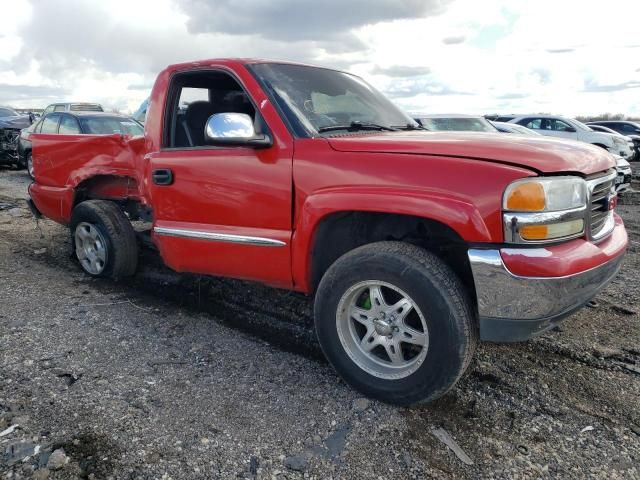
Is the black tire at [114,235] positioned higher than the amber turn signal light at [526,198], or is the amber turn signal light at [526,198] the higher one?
the amber turn signal light at [526,198]

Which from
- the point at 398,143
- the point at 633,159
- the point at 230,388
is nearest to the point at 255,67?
the point at 398,143

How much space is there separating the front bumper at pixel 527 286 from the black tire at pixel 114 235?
3.32 meters

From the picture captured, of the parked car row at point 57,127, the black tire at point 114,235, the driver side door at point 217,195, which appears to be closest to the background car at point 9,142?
the parked car row at point 57,127

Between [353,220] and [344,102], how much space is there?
981 millimetres

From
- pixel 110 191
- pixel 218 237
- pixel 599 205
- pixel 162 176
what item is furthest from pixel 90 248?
pixel 599 205

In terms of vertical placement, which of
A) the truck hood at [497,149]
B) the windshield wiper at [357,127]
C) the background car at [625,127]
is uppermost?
the windshield wiper at [357,127]

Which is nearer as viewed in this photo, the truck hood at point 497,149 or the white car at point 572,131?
the truck hood at point 497,149

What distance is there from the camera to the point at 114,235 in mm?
4664

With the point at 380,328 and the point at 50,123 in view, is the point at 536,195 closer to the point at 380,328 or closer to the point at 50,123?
the point at 380,328

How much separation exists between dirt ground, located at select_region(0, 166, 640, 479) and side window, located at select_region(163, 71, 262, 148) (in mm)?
1370

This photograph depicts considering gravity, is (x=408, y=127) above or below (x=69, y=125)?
above

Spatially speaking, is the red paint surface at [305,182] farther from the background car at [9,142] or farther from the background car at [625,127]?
the background car at [625,127]

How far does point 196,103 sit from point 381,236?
2.01 meters

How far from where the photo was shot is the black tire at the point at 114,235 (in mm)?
4676
